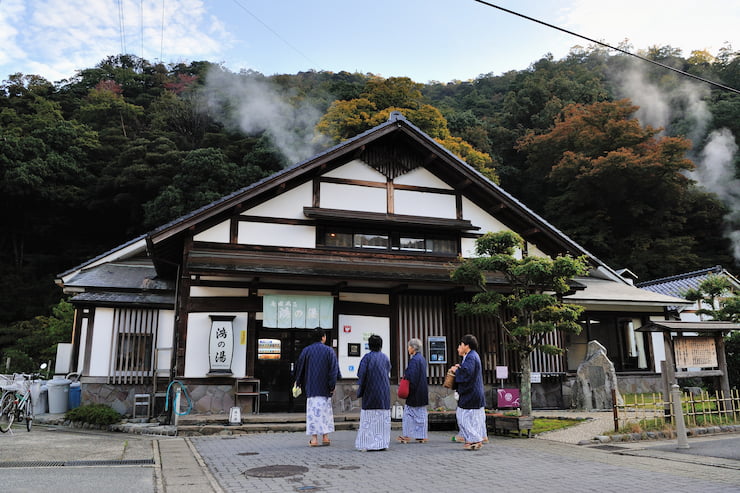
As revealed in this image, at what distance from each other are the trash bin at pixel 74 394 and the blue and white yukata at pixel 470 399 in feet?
38.7

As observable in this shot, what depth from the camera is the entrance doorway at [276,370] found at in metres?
13.2

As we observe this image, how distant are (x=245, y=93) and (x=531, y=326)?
125 ft

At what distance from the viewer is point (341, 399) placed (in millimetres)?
13148

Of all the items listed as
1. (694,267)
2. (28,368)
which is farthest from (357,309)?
(694,267)

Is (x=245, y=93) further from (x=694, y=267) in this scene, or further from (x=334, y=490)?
(x=334, y=490)

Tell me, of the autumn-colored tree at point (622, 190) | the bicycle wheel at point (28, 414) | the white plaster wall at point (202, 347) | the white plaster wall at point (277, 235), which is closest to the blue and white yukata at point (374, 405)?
the white plaster wall at point (202, 347)

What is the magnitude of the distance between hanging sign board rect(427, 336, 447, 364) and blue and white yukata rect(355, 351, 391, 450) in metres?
5.81

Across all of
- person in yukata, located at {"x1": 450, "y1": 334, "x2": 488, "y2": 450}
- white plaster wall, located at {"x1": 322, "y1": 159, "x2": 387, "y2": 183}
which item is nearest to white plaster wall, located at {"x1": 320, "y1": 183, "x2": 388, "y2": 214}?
white plaster wall, located at {"x1": 322, "y1": 159, "x2": 387, "y2": 183}

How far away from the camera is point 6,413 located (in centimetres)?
1050

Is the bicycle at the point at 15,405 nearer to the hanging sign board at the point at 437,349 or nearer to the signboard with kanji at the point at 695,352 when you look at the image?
the hanging sign board at the point at 437,349

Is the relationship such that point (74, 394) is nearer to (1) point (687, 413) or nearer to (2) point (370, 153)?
(2) point (370, 153)

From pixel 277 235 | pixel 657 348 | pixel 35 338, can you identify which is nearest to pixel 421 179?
pixel 277 235

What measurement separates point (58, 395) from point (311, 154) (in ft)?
78.0

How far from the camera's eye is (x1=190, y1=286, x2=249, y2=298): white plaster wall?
12859 millimetres
